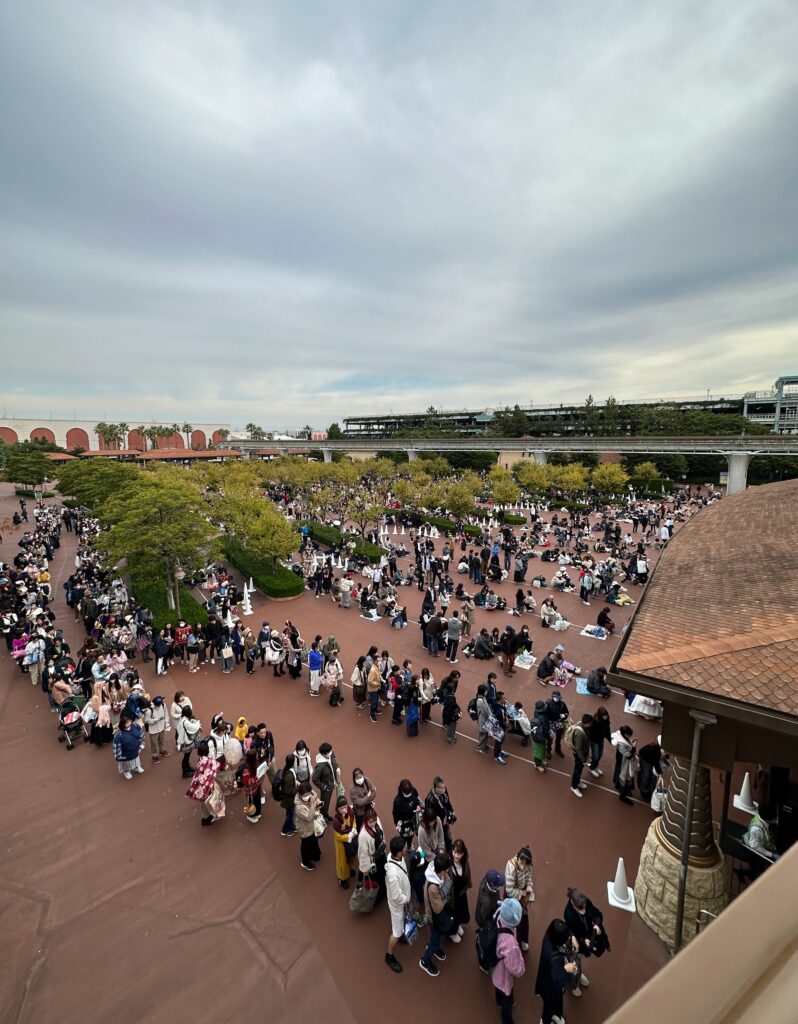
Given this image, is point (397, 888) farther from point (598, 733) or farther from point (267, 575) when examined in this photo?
point (267, 575)

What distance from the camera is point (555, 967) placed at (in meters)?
4.31

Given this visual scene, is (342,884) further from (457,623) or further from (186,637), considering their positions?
(186,637)

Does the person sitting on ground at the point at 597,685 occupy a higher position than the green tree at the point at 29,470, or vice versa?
the green tree at the point at 29,470

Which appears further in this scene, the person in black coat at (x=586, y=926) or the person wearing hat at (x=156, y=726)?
the person wearing hat at (x=156, y=726)

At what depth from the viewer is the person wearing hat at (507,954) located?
460cm

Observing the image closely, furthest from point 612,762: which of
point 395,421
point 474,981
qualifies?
point 395,421

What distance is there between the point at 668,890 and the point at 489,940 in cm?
233

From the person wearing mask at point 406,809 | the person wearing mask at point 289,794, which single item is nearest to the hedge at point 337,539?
the person wearing mask at point 289,794

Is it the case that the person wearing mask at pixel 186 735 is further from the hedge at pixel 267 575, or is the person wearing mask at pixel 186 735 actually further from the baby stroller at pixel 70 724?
the hedge at pixel 267 575

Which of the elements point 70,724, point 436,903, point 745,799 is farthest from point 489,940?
point 70,724

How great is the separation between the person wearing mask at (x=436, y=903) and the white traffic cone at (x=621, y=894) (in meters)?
2.27

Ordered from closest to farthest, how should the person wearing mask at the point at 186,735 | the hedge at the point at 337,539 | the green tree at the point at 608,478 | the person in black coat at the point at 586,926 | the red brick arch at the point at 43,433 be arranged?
the person in black coat at the point at 586,926, the person wearing mask at the point at 186,735, the hedge at the point at 337,539, the green tree at the point at 608,478, the red brick arch at the point at 43,433

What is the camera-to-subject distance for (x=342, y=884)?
616 cm

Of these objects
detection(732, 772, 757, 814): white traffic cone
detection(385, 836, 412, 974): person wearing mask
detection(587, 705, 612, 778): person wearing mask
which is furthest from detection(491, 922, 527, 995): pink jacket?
detection(732, 772, 757, 814): white traffic cone
